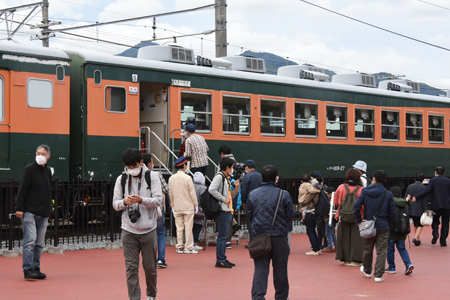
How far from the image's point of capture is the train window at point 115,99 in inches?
557

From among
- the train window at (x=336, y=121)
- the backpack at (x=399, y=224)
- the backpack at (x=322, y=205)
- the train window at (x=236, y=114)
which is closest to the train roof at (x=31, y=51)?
the train window at (x=236, y=114)

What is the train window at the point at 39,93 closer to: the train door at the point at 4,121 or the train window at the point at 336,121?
the train door at the point at 4,121

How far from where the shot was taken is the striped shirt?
43.5ft

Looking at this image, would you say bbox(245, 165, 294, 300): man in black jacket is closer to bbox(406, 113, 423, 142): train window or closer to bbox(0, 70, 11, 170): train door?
bbox(0, 70, 11, 170): train door

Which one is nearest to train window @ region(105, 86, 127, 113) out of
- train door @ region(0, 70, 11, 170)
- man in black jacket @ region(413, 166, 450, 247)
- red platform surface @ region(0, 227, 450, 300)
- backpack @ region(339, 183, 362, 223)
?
train door @ region(0, 70, 11, 170)

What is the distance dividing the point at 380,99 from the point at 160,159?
8951 mm

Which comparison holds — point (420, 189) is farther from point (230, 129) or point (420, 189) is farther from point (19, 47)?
point (19, 47)

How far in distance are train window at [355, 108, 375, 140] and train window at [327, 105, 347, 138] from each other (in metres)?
0.54

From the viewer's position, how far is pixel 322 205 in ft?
39.6

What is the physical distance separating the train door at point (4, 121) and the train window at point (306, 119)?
8.46 m

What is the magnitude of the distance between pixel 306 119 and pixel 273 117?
1.35 meters

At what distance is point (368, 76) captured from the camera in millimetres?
21219

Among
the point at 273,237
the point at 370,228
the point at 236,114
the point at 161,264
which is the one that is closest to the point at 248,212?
the point at 273,237

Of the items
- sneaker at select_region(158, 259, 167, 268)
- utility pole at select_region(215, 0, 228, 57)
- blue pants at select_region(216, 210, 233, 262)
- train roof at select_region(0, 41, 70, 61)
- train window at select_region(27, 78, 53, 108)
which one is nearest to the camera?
sneaker at select_region(158, 259, 167, 268)
